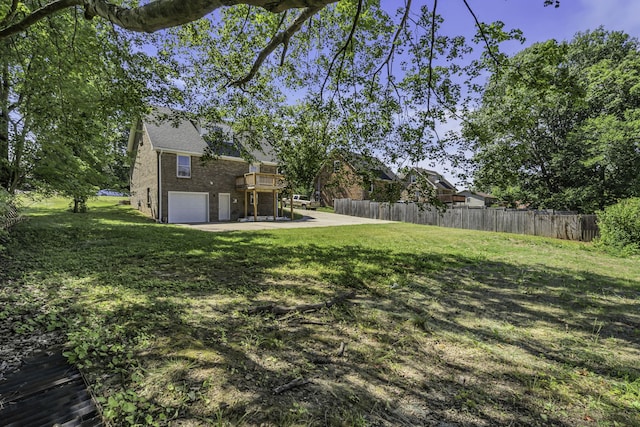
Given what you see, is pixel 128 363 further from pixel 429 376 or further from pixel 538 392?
pixel 538 392

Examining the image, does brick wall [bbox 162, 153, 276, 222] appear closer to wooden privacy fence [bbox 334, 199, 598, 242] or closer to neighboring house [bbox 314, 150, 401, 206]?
wooden privacy fence [bbox 334, 199, 598, 242]

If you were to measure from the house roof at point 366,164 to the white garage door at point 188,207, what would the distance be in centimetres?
1414

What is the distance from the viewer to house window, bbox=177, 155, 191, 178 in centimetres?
1798

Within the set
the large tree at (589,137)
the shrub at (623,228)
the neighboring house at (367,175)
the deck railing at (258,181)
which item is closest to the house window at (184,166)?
the deck railing at (258,181)

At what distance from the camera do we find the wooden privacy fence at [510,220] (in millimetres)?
13820

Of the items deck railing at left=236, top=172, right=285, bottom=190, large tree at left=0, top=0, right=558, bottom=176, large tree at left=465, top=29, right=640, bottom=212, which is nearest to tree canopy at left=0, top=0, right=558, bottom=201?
large tree at left=0, top=0, right=558, bottom=176

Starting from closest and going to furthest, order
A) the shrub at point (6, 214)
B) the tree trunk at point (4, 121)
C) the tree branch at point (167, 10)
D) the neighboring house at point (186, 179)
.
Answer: the tree branch at point (167, 10) < the shrub at point (6, 214) < the tree trunk at point (4, 121) < the neighboring house at point (186, 179)

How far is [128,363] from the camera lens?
7.33ft

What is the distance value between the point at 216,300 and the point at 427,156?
18.3 ft

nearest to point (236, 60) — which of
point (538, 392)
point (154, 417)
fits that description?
point (154, 417)

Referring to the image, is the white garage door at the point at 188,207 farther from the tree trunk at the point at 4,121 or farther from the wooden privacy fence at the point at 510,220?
the wooden privacy fence at the point at 510,220

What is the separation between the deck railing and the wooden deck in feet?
58.1

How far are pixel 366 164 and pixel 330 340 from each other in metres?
5.25

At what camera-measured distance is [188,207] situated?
18.5 metres
